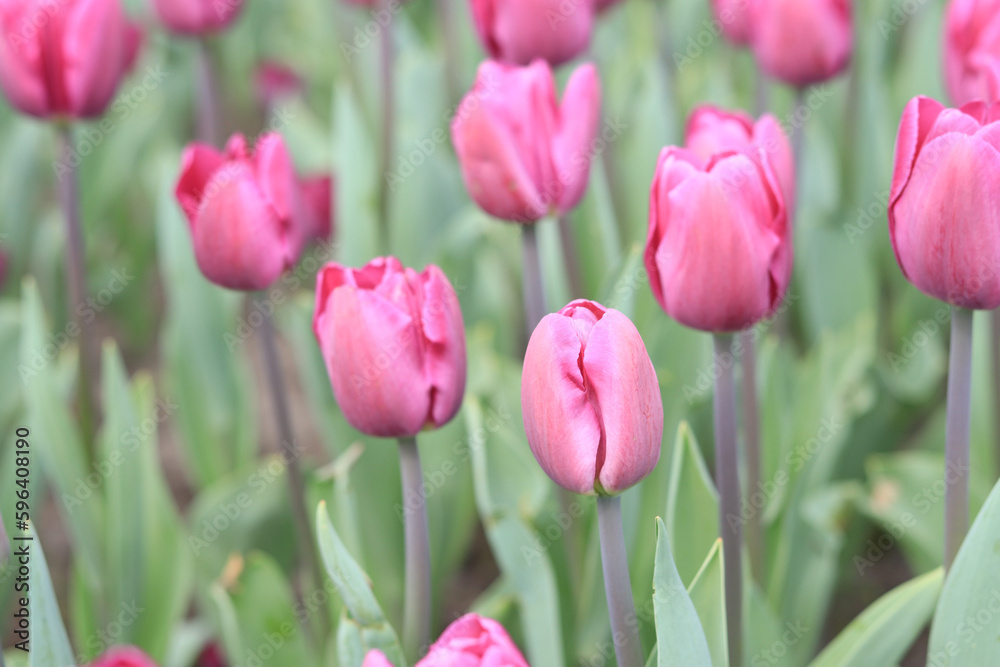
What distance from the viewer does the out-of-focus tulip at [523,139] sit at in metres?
0.83

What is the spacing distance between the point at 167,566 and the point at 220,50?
133cm

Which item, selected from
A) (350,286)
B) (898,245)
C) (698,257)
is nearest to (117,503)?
(350,286)

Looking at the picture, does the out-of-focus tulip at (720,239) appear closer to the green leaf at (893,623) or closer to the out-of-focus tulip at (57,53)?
the green leaf at (893,623)

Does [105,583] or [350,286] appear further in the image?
[105,583]

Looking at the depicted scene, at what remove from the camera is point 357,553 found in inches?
39.0

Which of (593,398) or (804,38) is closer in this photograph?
(593,398)

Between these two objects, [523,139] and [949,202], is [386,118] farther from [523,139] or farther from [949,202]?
[949,202]

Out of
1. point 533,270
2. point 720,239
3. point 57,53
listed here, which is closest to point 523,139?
point 533,270

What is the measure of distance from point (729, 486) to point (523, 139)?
31cm

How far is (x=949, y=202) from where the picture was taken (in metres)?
0.63

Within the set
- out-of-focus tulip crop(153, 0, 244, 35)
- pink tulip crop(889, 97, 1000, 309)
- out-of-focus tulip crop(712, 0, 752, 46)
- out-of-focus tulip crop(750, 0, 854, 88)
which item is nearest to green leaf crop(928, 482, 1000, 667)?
pink tulip crop(889, 97, 1000, 309)

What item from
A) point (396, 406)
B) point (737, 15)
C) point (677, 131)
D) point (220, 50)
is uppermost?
point (220, 50)

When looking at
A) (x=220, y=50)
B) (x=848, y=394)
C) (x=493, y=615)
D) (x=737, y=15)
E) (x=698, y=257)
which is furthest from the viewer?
(x=220, y=50)

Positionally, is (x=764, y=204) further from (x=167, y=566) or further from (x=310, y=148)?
(x=310, y=148)
